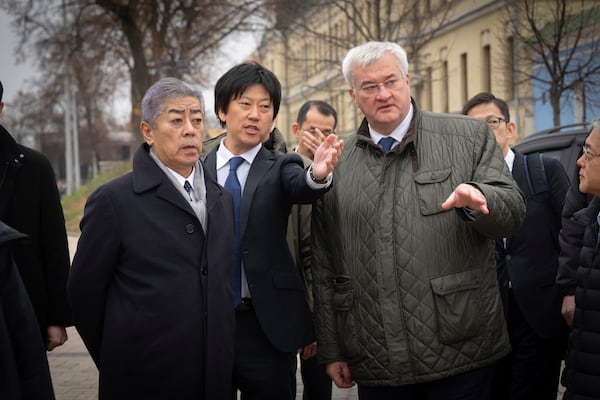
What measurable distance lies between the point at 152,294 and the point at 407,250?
1.12m

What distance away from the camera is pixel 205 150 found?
5.00 metres

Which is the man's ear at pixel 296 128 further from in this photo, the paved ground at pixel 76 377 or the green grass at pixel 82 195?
the green grass at pixel 82 195

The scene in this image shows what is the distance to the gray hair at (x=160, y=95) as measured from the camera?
12.9ft

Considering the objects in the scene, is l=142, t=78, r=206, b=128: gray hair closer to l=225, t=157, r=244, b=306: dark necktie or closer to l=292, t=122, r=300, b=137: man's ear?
l=225, t=157, r=244, b=306: dark necktie

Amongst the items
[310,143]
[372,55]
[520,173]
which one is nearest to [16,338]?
[372,55]

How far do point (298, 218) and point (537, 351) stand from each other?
1.62 m

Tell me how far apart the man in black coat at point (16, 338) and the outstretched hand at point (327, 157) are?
1.36m

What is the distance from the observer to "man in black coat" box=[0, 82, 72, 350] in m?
4.56

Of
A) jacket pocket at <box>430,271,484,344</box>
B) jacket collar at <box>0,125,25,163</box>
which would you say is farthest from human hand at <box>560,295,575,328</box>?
jacket collar at <box>0,125,25,163</box>

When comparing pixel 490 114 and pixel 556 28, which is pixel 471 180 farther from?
pixel 556 28

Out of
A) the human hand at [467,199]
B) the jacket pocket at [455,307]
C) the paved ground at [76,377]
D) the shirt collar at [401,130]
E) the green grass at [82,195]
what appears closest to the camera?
the human hand at [467,199]

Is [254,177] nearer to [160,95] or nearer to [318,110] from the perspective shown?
[160,95]

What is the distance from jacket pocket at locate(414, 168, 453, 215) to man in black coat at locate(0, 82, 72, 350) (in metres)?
2.00

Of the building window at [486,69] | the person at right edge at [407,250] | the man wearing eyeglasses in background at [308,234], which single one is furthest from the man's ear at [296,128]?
the building window at [486,69]
